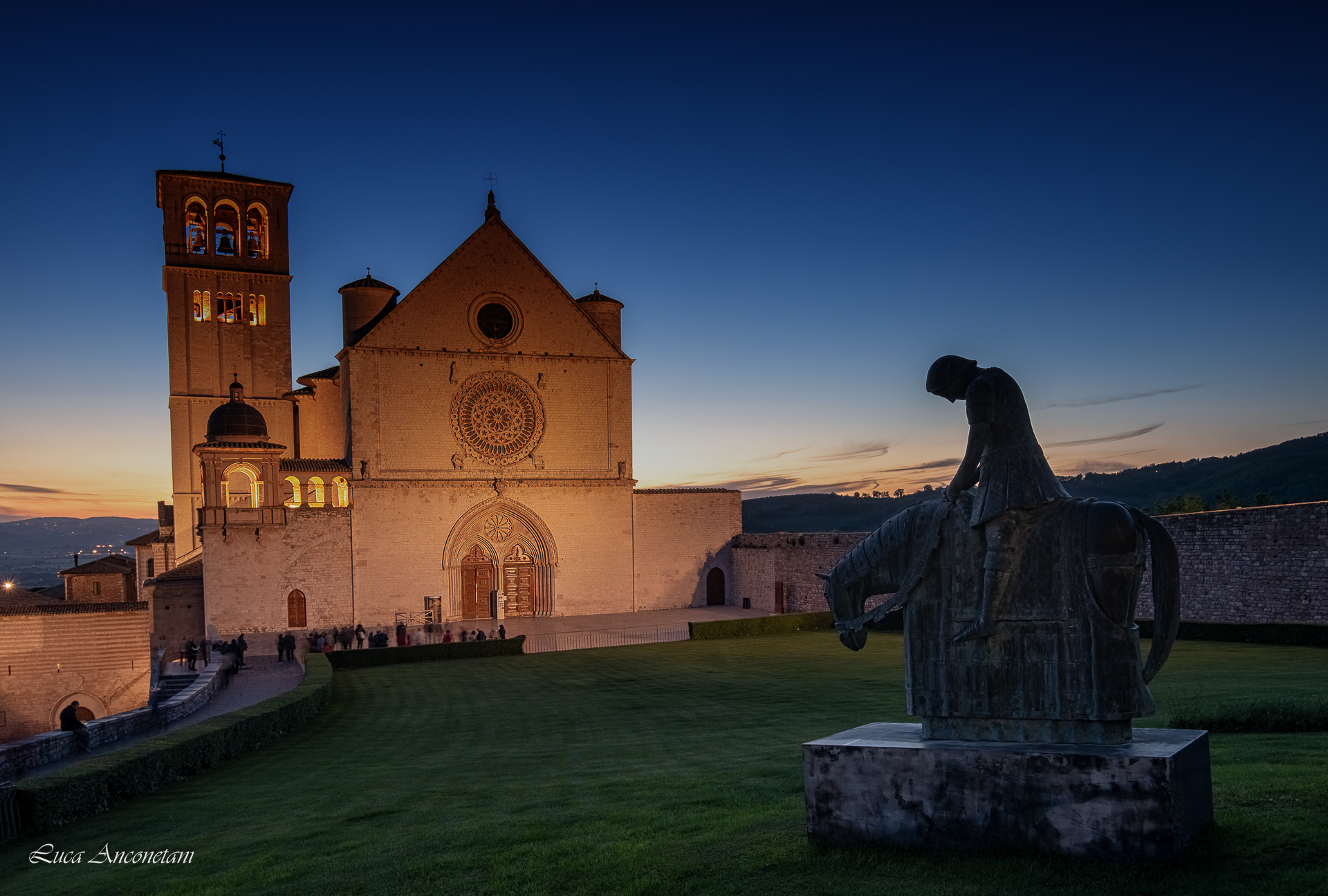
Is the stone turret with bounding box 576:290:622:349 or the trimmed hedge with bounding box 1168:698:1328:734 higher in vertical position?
the stone turret with bounding box 576:290:622:349

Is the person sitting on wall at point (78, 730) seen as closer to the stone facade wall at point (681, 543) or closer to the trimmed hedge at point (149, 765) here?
the trimmed hedge at point (149, 765)

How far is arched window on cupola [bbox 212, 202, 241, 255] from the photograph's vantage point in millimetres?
44062

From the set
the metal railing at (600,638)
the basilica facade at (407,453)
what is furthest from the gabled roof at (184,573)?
the metal railing at (600,638)

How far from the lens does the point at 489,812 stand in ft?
27.2

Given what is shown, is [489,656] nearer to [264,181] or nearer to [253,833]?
[253,833]

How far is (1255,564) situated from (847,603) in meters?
22.6

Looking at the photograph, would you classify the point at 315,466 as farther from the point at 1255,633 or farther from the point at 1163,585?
the point at 1163,585

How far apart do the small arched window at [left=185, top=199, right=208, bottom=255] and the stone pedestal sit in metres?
44.7

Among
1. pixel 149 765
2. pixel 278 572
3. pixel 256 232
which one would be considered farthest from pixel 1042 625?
pixel 256 232

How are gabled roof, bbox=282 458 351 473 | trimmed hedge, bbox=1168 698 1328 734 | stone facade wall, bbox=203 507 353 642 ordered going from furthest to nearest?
gabled roof, bbox=282 458 351 473
stone facade wall, bbox=203 507 353 642
trimmed hedge, bbox=1168 698 1328 734

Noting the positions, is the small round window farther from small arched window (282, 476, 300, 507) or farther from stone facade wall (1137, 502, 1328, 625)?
stone facade wall (1137, 502, 1328, 625)

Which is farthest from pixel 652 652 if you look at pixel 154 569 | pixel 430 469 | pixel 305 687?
pixel 154 569

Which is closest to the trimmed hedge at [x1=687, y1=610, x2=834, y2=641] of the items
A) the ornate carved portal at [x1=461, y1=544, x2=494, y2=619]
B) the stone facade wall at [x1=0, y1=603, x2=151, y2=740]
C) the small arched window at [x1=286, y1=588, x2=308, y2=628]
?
the ornate carved portal at [x1=461, y1=544, x2=494, y2=619]

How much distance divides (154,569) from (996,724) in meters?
47.3
